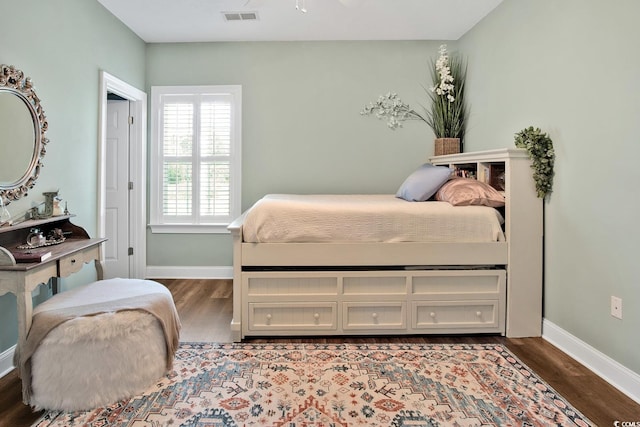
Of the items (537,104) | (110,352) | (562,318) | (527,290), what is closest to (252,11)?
(537,104)

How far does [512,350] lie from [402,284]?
0.79 meters

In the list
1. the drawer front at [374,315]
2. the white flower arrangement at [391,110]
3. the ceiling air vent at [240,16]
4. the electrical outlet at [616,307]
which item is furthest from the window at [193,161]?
the electrical outlet at [616,307]

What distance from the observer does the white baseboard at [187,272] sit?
4.32 m

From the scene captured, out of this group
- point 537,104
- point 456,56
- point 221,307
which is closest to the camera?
point 537,104

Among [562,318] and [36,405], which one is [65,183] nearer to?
[36,405]

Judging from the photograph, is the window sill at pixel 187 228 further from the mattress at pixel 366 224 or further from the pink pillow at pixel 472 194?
the pink pillow at pixel 472 194

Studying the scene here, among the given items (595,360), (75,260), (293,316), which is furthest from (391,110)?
(75,260)

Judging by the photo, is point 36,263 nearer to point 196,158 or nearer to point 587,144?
point 196,158

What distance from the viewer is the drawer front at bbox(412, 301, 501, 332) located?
8.91 feet

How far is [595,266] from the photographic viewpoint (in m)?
2.29

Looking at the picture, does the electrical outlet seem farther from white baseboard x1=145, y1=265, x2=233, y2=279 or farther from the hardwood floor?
white baseboard x1=145, y1=265, x2=233, y2=279

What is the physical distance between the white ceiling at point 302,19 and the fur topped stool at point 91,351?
99.0 inches

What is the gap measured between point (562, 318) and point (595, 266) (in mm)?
467

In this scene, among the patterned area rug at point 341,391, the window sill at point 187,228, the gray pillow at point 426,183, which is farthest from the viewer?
the window sill at point 187,228
